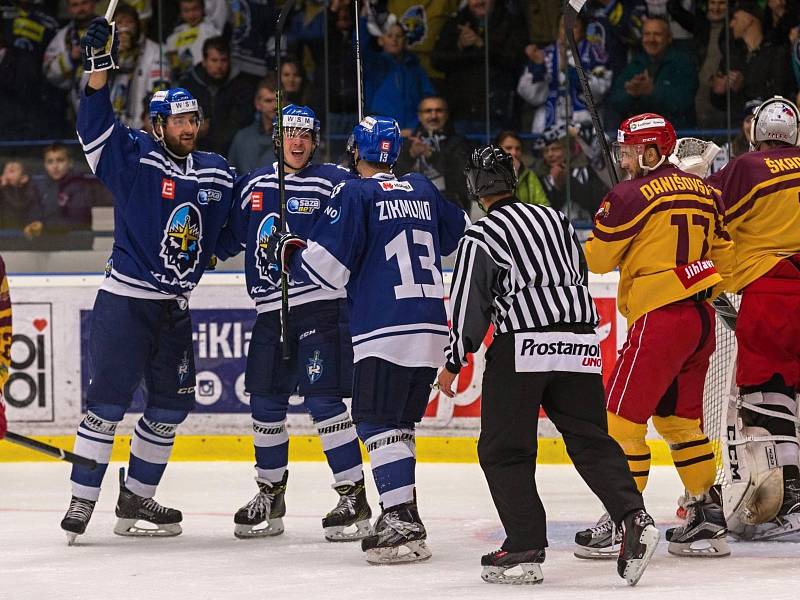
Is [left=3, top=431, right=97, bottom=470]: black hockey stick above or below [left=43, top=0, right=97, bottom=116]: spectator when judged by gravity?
below

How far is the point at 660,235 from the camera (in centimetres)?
439

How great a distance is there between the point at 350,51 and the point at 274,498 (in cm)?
339

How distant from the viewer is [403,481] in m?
4.48

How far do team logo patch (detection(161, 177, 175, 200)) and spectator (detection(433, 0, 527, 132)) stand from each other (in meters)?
2.92

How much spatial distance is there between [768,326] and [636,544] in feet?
3.97

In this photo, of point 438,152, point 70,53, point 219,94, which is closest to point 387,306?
point 438,152

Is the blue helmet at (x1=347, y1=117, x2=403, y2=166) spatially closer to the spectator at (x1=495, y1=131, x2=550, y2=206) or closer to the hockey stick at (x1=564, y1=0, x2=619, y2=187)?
the hockey stick at (x1=564, y1=0, x2=619, y2=187)

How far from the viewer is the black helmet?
414 cm

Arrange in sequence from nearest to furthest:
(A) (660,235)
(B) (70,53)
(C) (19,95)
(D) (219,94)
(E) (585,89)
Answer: (A) (660,235)
(E) (585,89)
(D) (219,94)
(C) (19,95)
(B) (70,53)

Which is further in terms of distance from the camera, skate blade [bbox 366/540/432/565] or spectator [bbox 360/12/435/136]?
spectator [bbox 360/12/435/136]

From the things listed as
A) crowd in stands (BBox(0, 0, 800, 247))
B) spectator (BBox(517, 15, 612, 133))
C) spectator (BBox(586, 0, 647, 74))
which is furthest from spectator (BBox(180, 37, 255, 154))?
spectator (BBox(586, 0, 647, 74))

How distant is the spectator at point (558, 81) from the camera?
7516 mm

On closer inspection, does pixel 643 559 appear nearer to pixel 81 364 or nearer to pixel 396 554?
pixel 396 554

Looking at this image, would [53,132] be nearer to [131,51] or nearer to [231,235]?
[131,51]
